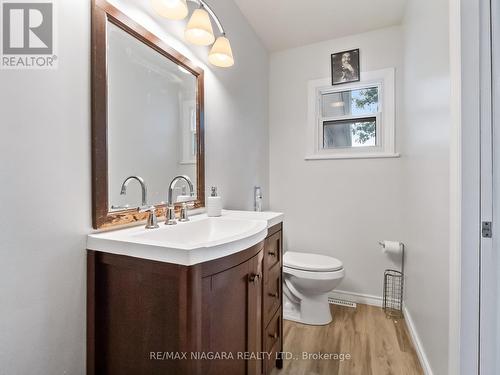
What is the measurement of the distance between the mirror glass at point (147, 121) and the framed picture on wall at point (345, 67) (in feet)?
5.06

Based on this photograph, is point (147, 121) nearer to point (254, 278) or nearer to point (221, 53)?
point (221, 53)

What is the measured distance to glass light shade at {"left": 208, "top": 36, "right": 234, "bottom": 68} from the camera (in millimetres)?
1535

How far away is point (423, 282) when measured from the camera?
1.57 metres

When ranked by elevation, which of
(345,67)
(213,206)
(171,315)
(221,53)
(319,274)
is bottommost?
(319,274)

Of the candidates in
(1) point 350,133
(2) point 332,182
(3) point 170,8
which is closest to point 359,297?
(2) point 332,182

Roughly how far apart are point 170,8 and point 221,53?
42cm

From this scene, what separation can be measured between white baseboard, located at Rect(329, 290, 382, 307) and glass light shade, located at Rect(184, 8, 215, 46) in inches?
94.0

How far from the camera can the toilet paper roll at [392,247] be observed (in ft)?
7.14

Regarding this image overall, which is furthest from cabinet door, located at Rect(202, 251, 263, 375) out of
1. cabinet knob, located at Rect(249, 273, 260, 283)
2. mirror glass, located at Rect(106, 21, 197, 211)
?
mirror glass, located at Rect(106, 21, 197, 211)

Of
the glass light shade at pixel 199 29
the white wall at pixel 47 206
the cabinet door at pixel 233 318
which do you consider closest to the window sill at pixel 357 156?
the glass light shade at pixel 199 29

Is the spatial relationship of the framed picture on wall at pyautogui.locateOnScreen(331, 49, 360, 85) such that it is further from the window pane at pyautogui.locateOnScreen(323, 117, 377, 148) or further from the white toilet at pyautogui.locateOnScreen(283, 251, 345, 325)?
the white toilet at pyautogui.locateOnScreen(283, 251, 345, 325)

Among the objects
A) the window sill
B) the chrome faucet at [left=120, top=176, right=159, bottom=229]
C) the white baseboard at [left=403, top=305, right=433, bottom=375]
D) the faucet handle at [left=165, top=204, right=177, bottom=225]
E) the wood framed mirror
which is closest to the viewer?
the wood framed mirror

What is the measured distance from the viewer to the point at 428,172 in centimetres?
145

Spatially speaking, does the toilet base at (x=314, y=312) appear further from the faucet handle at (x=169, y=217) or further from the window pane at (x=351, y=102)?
the window pane at (x=351, y=102)
